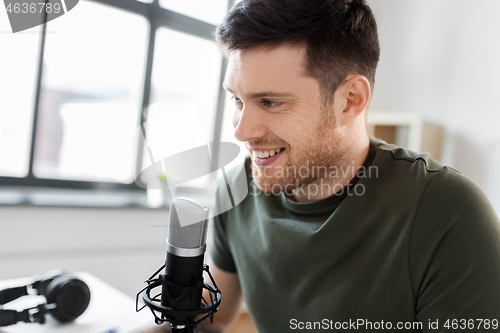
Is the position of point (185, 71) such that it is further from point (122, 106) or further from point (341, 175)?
point (341, 175)

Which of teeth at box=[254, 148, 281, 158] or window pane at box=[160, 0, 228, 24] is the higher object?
window pane at box=[160, 0, 228, 24]

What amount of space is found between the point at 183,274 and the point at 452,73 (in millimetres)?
2250

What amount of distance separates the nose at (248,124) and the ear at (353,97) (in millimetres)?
208

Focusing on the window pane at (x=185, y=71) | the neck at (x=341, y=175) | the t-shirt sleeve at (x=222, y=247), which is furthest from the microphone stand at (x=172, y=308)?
the window pane at (x=185, y=71)

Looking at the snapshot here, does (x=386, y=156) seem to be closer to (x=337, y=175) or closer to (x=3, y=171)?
(x=337, y=175)

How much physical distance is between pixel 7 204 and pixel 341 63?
1.77 m

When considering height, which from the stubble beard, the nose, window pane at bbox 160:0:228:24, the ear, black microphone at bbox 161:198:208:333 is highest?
window pane at bbox 160:0:228:24

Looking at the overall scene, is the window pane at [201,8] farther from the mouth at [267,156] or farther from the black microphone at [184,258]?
the black microphone at [184,258]

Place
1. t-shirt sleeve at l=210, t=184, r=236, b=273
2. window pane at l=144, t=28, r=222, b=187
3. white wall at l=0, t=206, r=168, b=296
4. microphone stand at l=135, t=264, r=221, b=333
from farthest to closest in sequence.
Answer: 1. window pane at l=144, t=28, r=222, b=187
2. white wall at l=0, t=206, r=168, b=296
3. t-shirt sleeve at l=210, t=184, r=236, b=273
4. microphone stand at l=135, t=264, r=221, b=333

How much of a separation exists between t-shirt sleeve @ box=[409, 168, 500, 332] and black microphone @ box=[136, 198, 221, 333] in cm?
47

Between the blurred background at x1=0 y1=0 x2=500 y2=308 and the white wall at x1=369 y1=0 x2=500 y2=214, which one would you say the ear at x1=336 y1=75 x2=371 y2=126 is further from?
the white wall at x1=369 y1=0 x2=500 y2=214

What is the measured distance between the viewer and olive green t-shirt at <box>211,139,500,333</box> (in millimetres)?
708

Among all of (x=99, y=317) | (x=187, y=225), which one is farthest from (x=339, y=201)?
(x=99, y=317)

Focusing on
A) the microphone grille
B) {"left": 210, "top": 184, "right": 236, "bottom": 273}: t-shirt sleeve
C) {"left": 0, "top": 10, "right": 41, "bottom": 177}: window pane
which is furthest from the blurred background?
the microphone grille
